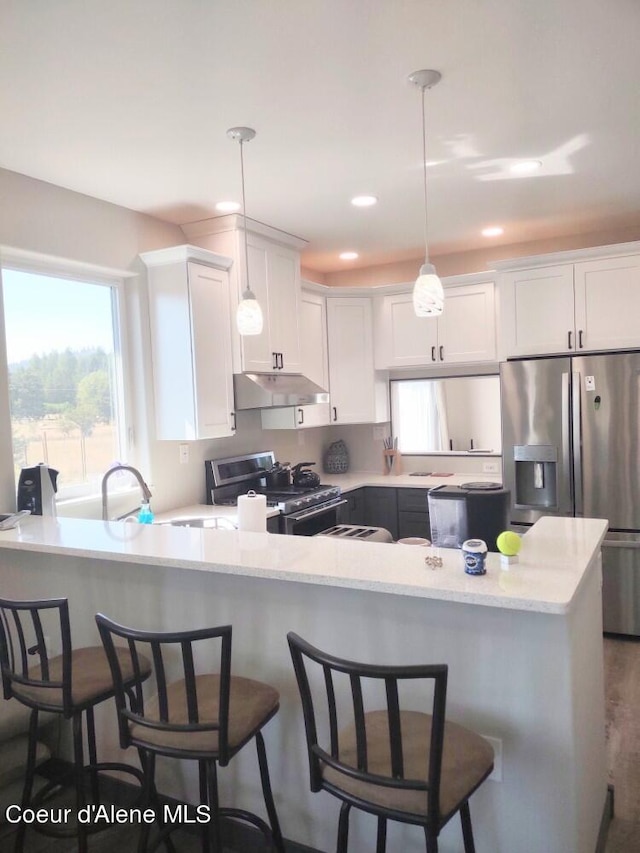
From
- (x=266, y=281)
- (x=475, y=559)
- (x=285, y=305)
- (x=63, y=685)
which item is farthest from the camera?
(x=285, y=305)

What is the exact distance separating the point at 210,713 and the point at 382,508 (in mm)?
3133

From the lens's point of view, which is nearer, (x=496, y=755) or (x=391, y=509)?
(x=496, y=755)

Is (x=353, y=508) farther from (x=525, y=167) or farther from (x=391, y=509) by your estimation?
(x=525, y=167)

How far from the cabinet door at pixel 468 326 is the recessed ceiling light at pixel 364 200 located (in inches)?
50.2

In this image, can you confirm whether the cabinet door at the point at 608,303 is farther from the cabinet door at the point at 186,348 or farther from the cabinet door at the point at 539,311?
the cabinet door at the point at 186,348

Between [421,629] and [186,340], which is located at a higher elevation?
[186,340]

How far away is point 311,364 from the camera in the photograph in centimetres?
465

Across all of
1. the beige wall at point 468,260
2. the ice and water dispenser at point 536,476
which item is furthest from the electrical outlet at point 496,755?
the beige wall at point 468,260

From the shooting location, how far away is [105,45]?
1917mm

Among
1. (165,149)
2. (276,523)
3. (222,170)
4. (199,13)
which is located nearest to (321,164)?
(222,170)

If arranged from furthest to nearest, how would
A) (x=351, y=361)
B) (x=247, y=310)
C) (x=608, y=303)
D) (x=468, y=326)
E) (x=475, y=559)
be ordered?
1. (x=351, y=361)
2. (x=468, y=326)
3. (x=608, y=303)
4. (x=247, y=310)
5. (x=475, y=559)

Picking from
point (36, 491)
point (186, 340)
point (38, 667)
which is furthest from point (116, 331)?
point (38, 667)

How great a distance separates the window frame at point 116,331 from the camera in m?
3.12

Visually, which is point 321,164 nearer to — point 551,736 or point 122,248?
point 122,248
